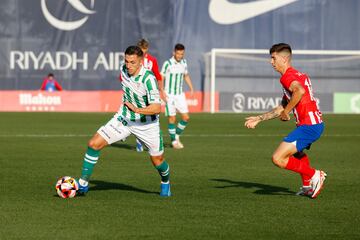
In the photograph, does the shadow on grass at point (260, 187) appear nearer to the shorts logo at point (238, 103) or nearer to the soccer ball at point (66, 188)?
the soccer ball at point (66, 188)

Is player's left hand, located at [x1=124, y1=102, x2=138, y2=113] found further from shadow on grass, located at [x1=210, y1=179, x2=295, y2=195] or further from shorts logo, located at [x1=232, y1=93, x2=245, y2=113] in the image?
shorts logo, located at [x1=232, y1=93, x2=245, y2=113]

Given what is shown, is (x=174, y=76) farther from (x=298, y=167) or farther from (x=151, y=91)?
(x=151, y=91)

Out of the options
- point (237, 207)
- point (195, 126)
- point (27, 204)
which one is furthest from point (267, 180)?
point (195, 126)

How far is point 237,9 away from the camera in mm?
45594

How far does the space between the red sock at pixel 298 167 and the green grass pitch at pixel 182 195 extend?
1.15ft

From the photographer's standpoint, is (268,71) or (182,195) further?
(268,71)

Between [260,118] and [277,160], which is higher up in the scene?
[260,118]

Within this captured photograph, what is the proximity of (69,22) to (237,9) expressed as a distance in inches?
327

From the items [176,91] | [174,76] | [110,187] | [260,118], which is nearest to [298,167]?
[260,118]

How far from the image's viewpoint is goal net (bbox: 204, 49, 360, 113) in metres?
43.9

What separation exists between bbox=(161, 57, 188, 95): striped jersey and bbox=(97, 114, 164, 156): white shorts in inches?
400

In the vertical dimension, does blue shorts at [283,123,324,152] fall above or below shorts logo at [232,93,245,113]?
below

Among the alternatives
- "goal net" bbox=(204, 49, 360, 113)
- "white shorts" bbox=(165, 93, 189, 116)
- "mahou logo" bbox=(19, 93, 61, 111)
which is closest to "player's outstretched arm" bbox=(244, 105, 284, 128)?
"white shorts" bbox=(165, 93, 189, 116)

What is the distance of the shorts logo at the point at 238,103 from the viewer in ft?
138
